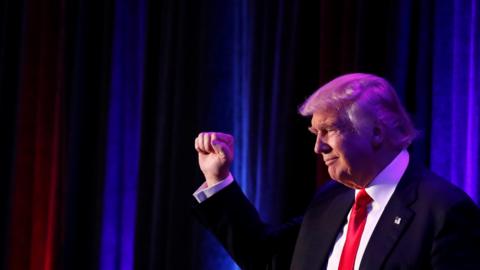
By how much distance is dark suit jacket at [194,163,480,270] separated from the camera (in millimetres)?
1573

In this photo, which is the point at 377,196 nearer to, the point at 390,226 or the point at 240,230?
the point at 390,226

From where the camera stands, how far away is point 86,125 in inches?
126

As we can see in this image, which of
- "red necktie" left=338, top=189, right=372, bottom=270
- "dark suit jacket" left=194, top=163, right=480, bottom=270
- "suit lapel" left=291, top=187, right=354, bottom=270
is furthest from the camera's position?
"suit lapel" left=291, top=187, right=354, bottom=270

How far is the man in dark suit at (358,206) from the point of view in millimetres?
1596

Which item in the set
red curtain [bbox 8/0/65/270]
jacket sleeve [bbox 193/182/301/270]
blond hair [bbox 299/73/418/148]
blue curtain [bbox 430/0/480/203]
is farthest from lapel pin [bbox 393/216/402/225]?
red curtain [bbox 8/0/65/270]

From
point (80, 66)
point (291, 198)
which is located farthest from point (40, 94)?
point (291, 198)

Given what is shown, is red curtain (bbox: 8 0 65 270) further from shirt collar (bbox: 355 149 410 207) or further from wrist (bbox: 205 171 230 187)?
shirt collar (bbox: 355 149 410 207)

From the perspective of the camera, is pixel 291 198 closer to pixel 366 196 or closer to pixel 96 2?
pixel 366 196

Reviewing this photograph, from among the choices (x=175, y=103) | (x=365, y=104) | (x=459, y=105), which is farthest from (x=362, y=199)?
(x=175, y=103)

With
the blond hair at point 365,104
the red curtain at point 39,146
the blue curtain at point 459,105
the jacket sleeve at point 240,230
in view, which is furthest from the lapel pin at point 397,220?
the red curtain at point 39,146

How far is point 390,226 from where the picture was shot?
→ 166 cm

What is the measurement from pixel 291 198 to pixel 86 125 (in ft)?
3.55

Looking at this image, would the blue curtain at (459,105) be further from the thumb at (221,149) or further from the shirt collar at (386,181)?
the thumb at (221,149)

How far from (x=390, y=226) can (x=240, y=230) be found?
0.48 metres
